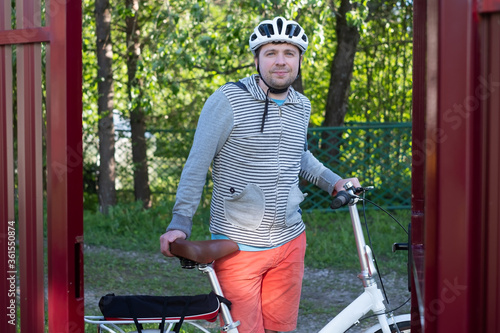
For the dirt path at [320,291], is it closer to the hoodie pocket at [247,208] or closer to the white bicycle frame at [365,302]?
the white bicycle frame at [365,302]

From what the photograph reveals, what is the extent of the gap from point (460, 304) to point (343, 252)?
5.90 meters

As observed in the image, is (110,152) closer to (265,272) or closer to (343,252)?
(343,252)

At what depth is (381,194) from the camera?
35.1ft

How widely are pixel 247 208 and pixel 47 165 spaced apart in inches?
41.6

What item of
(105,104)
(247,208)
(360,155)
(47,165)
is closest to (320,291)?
(247,208)

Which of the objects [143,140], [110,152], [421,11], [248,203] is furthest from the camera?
[143,140]

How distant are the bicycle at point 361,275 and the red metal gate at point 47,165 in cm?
38

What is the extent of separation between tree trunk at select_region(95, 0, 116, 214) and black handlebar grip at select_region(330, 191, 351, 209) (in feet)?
24.5

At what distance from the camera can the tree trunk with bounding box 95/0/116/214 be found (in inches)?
405

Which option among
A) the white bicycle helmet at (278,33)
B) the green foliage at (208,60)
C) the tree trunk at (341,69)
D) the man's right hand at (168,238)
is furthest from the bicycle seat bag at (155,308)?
the tree trunk at (341,69)

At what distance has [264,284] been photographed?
11.0 ft

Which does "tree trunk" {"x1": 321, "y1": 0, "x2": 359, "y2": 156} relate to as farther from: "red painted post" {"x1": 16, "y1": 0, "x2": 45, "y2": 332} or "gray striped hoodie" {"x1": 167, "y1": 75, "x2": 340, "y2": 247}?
"red painted post" {"x1": 16, "y1": 0, "x2": 45, "y2": 332}

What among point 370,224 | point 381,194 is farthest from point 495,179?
point 381,194

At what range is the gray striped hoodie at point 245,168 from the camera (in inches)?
123
